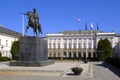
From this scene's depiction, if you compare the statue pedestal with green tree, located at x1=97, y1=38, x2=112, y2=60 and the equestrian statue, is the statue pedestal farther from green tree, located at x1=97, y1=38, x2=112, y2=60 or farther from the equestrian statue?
green tree, located at x1=97, y1=38, x2=112, y2=60

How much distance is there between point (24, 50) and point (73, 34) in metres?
95.3

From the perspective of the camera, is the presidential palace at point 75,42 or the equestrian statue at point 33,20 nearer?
the equestrian statue at point 33,20

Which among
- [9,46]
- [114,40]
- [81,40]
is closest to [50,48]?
[81,40]

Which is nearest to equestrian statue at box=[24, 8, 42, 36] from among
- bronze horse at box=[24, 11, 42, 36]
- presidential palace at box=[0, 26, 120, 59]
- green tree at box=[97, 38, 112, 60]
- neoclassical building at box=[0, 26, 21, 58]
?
bronze horse at box=[24, 11, 42, 36]

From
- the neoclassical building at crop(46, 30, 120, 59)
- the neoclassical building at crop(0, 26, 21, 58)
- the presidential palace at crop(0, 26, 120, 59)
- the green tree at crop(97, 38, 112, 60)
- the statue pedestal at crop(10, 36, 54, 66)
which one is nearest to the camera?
the statue pedestal at crop(10, 36, 54, 66)

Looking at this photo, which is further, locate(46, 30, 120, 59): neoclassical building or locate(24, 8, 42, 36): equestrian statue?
locate(46, 30, 120, 59): neoclassical building

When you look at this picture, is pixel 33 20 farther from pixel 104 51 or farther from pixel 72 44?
pixel 72 44

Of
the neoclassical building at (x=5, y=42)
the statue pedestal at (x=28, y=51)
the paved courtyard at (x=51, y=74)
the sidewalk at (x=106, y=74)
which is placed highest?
the neoclassical building at (x=5, y=42)

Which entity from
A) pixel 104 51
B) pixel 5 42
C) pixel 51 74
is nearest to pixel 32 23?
pixel 51 74

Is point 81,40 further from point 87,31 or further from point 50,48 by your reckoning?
point 50,48

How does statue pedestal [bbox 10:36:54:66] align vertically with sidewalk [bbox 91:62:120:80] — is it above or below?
above

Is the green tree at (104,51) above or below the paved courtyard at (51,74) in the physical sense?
above

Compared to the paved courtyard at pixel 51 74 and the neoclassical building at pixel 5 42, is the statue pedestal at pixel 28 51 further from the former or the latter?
the neoclassical building at pixel 5 42

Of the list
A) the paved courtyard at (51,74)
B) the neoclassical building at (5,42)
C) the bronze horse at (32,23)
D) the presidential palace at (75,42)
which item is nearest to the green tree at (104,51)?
the neoclassical building at (5,42)
